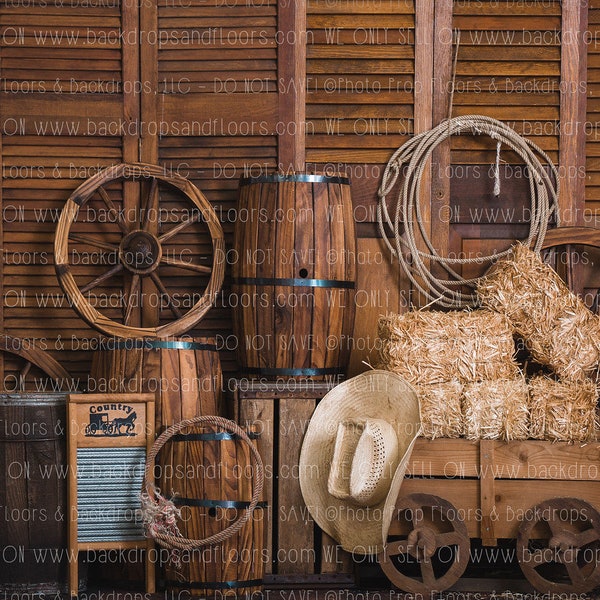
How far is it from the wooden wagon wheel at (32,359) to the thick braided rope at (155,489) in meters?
1.05

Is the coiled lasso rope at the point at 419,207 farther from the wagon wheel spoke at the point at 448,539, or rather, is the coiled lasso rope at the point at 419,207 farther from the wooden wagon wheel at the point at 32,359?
the wooden wagon wheel at the point at 32,359

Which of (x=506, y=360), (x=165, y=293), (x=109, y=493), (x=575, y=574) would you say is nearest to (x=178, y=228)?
(x=165, y=293)

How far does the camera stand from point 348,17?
14.2 feet

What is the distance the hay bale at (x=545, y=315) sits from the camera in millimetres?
3668

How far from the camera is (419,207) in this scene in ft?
14.1

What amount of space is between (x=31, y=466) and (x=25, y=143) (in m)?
1.69

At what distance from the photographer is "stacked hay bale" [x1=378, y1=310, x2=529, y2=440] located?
11.6ft

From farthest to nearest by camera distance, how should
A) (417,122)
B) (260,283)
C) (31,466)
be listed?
(417,122), (260,283), (31,466)

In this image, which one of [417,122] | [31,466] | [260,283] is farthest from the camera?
[417,122]

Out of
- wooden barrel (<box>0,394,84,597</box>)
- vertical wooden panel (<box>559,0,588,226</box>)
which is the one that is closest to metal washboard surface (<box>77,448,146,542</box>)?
wooden barrel (<box>0,394,84,597</box>)

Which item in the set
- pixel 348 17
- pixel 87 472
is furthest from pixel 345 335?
pixel 348 17

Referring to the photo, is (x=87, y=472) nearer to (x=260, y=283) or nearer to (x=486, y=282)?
(x=260, y=283)

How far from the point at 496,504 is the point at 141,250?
6.47 feet

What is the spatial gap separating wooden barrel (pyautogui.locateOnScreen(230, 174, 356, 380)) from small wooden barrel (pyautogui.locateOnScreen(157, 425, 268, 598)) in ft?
1.85
